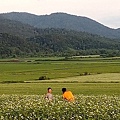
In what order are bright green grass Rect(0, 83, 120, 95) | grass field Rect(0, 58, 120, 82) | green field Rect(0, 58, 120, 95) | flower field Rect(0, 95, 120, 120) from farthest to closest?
1. grass field Rect(0, 58, 120, 82)
2. green field Rect(0, 58, 120, 95)
3. bright green grass Rect(0, 83, 120, 95)
4. flower field Rect(0, 95, 120, 120)

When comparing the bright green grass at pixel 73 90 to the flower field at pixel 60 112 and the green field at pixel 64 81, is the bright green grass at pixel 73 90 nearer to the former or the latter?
the green field at pixel 64 81

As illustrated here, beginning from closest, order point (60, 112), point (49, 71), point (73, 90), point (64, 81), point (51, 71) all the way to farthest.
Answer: point (60, 112), point (73, 90), point (64, 81), point (51, 71), point (49, 71)

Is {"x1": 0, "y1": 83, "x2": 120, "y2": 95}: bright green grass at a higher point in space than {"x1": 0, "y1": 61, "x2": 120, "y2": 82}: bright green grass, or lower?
higher

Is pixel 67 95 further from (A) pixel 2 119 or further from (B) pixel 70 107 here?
(A) pixel 2 119

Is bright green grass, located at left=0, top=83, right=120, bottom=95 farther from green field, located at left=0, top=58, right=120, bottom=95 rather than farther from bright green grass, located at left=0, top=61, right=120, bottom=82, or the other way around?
bright green grass, located at left=0, top=61, right=120, bottom=82

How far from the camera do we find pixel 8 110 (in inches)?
746

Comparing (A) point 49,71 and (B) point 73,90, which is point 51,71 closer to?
(A) point 49,71

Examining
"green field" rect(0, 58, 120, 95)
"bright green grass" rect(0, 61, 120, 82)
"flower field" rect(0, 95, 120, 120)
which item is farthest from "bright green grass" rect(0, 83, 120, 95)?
"flower field" rect(0, 95, 120, 120)

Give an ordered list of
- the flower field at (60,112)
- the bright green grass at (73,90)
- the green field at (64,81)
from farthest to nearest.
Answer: the green field at (64,81), the bright green grass at (73,90), the flower field at (60,112)

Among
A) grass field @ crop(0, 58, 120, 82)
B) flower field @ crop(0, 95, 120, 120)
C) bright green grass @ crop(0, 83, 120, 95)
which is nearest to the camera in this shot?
flower field @ crop(0, 95, 120, 120)

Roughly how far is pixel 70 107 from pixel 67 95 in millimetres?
4285

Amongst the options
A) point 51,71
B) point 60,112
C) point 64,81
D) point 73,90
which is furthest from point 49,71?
point 60,112

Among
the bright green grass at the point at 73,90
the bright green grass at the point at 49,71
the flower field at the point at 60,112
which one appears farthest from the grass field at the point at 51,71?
the flower field at the point at 60,112

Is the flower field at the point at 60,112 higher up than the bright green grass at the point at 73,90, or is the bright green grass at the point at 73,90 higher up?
the flower field at the point at 60,112
